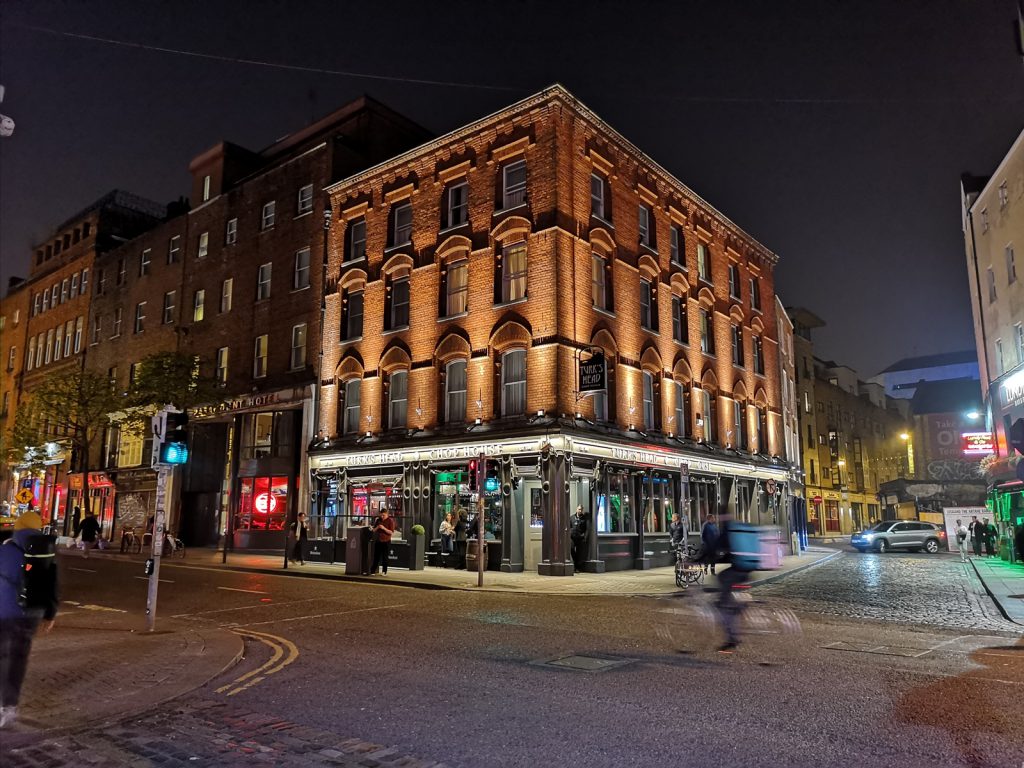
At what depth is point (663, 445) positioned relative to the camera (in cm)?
2591

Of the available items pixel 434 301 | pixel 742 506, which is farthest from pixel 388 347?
pixel 742 506

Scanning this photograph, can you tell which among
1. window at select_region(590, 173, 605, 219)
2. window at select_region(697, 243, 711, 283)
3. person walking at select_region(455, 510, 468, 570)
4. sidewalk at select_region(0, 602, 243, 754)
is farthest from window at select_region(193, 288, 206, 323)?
sidewalk at select_region(0, 602, 243, 754)

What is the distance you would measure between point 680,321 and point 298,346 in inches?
658

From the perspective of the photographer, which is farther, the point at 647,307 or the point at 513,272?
the point at 647,307

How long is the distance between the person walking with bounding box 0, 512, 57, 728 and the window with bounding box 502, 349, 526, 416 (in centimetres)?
1725

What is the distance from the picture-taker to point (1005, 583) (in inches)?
738

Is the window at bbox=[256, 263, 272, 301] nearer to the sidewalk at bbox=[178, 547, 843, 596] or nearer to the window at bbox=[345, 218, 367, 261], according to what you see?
the window at bbox=[345, 218, 367, 261]

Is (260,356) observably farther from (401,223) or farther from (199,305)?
(401,223)

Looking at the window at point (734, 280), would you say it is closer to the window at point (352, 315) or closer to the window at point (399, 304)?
the window at point (399, 304)

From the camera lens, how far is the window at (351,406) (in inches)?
1129

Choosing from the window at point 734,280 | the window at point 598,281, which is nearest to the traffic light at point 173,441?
the window at point 598,281

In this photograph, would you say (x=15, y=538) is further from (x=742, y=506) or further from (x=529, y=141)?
(x=742, y=506)

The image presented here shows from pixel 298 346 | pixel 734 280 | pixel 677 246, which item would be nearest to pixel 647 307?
pixel 677 246

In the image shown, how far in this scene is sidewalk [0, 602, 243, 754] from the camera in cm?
635
